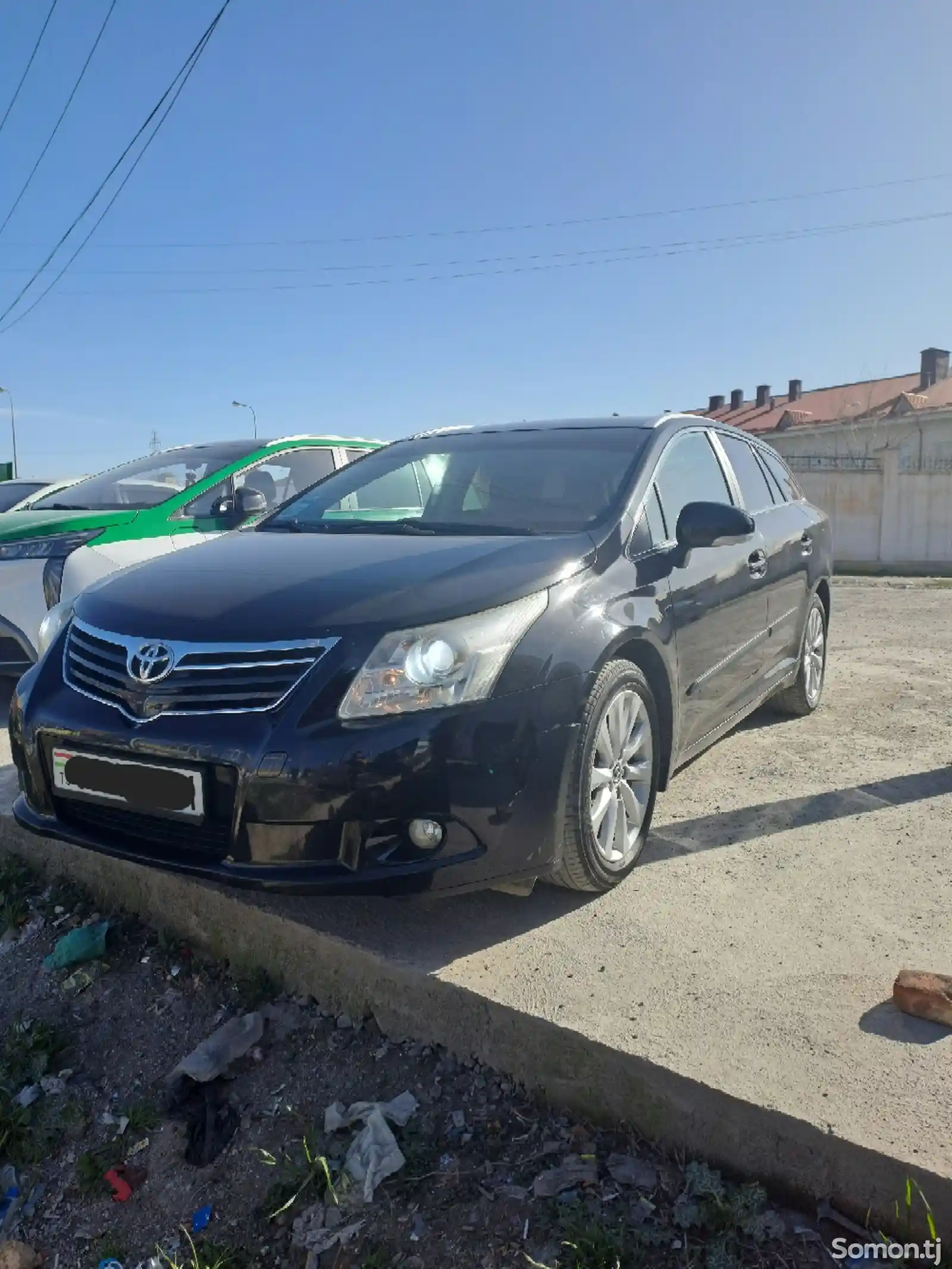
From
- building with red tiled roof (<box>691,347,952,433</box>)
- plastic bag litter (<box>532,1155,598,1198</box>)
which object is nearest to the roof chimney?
building with red tiled roof (<box>691,347,952,433</box>)

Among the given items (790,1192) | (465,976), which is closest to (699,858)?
(465,976)

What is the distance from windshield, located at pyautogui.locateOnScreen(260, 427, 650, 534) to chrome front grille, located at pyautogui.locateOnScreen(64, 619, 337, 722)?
113cm

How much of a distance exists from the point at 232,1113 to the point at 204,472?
4.89 m

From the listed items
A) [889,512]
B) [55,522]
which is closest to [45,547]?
[55,522]

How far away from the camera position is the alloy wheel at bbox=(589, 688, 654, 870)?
9.91ft

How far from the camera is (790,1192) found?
79.4 inches

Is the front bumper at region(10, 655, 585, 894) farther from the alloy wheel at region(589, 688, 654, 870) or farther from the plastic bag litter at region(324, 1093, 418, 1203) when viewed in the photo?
the plastic bag litter at region(324, 1093, 418, 1203)

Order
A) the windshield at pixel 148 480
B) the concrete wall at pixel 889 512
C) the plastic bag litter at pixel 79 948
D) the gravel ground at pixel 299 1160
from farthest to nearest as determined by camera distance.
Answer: the concrete wall at pixel 889 512 < the windshield at pixel 148 480 < the plastic bag litter at pixel 79 948 < the gravel ground at pixel 299 1160

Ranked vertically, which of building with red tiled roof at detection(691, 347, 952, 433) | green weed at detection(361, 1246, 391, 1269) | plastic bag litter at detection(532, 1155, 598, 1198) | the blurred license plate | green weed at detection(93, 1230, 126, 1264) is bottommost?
green weed at detection(93, 1230, 126, 1264)

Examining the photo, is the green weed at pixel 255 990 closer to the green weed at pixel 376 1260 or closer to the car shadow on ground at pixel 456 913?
the car shadow on ground at pixel 456 913

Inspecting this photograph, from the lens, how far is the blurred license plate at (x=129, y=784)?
8.51 feet

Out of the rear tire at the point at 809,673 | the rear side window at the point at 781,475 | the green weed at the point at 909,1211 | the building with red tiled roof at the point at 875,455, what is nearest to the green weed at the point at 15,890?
the green weed at the point at 909,1211

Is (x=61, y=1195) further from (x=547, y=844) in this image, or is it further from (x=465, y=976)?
(x=547, y=844)

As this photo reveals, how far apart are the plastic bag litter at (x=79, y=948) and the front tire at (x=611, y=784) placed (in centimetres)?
155
